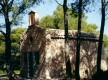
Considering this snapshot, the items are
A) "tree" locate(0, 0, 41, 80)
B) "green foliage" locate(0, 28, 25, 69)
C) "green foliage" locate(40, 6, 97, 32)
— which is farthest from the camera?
"green foliage" locate(40, 6, 97, 32)

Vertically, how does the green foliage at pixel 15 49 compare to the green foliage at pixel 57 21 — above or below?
below

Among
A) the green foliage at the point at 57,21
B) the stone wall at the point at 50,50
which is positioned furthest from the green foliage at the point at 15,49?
the stone wall at the point at 50,50

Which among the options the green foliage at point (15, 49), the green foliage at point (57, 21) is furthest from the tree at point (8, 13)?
the green foliage at point (57, 21)

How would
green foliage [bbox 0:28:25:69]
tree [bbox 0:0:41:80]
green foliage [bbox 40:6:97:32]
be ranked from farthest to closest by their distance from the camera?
green foliage [bbox 40:6:97:32] < green foliage [bbox 0:28:25:69] < tree [bbox 0:0:41:80]

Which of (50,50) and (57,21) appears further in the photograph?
(57,21)

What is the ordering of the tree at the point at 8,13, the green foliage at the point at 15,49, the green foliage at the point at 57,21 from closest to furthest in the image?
the tree at the point at 8,13, the green foliage at the point at 15,49, the green foliage at the point at 57,21

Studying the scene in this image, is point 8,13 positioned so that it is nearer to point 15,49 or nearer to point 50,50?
point 50,50

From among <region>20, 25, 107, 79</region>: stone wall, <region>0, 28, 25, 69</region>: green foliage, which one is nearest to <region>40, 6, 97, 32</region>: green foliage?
<region>0, 28, 25, 69</region>: green foliage

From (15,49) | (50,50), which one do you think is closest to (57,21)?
(15,49)

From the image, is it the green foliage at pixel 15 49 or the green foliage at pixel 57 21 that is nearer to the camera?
the green foliage at pixel 15 49

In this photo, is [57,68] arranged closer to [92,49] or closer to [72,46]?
[72,46]

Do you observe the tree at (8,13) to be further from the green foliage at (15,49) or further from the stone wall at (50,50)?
the green foliage at (15,49)

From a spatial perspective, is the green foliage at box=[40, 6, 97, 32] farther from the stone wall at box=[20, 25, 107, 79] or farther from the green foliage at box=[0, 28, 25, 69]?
the stone wall at box=[20, 25, 107, 79]

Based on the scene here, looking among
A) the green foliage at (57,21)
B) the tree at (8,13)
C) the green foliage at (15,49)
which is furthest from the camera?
the green foliage at (57,21)
